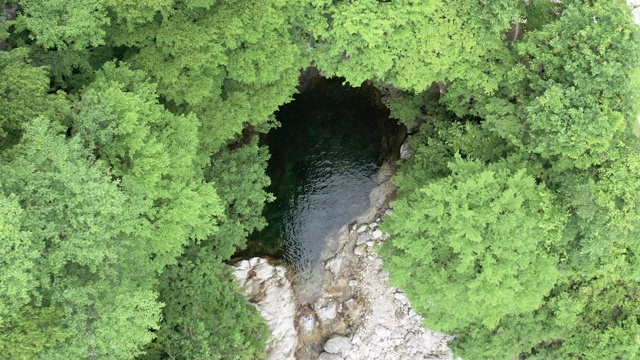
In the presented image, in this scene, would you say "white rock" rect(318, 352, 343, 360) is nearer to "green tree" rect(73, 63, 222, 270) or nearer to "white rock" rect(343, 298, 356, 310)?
"white rock" rect(343, 298, 356, 310)

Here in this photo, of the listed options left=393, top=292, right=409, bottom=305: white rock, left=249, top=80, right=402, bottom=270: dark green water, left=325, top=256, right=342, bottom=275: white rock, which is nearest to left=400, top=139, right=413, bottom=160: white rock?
left=249, top=80, right=402, bottom=270: dark green water

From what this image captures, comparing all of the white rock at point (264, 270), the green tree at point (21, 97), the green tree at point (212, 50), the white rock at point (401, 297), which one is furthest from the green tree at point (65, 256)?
the white rock at point (401, 297)

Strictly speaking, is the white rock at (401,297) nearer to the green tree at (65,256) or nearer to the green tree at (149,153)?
the green tree at (149,153)

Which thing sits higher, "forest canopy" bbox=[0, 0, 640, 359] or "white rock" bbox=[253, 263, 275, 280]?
"forest canopy" bbox=[0, 0, 640, 359]

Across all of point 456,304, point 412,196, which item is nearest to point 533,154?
point 412,196

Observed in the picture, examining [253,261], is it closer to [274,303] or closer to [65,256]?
[274,303]
